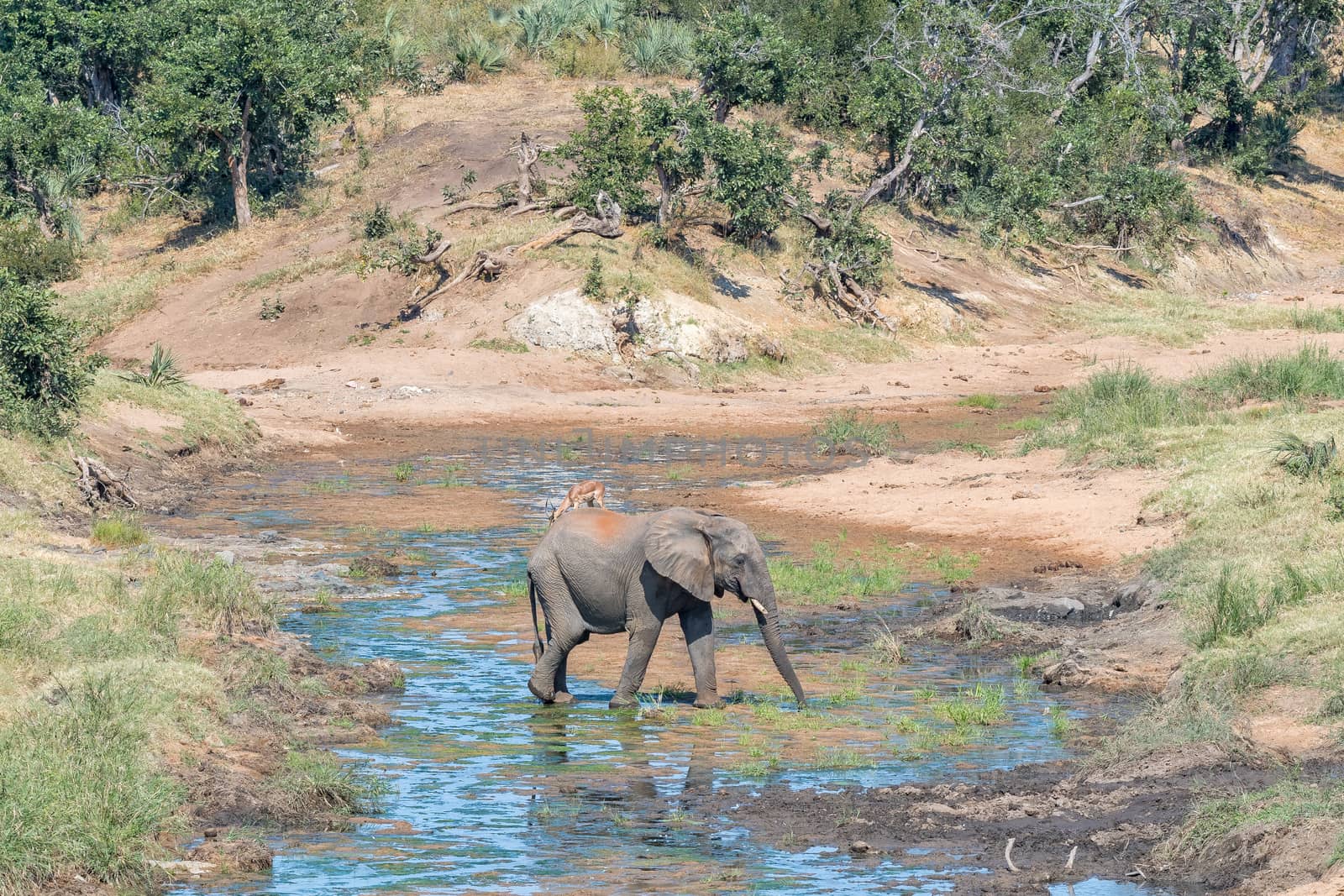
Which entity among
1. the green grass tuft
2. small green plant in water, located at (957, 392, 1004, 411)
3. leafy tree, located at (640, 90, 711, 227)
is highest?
leafy tree, located at (640, 90, 711, 227)

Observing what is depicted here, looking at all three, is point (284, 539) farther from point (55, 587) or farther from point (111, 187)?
point (111, 187)

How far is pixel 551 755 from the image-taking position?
10.6 meters

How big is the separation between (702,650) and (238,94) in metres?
29.3

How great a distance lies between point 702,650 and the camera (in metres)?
11.8

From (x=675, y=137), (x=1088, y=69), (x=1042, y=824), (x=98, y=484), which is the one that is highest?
(x=1088, y=69)

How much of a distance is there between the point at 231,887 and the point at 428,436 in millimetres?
19990

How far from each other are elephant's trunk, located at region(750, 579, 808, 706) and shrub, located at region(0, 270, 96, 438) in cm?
1141

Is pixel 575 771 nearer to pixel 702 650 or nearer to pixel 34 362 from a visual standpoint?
pixel 702 650

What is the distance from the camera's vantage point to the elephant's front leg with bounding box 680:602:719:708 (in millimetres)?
11766

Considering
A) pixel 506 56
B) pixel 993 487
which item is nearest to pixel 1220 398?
pixel 993 487

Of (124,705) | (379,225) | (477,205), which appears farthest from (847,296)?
(124,705)

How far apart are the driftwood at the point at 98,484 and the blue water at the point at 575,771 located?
4763 millimetres

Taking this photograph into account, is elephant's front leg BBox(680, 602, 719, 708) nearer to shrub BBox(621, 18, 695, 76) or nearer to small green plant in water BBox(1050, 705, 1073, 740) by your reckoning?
small green plant in water BBox(1050, 705, 1073, 740)

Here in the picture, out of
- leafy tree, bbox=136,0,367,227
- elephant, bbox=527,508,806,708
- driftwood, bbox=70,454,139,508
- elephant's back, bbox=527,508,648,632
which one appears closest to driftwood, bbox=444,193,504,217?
leafy tree, bbox=136,0,367,227
